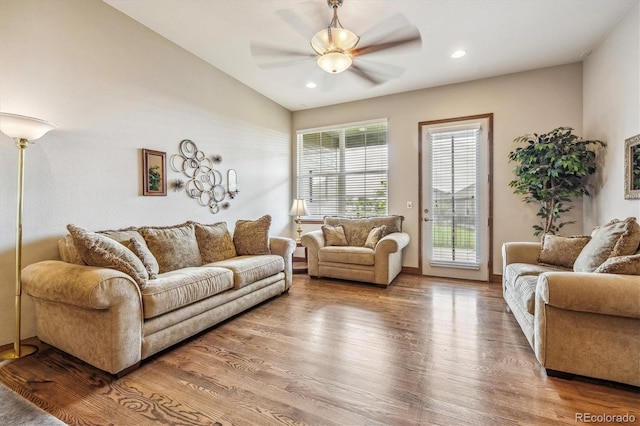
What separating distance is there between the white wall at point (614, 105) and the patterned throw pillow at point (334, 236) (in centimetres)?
307

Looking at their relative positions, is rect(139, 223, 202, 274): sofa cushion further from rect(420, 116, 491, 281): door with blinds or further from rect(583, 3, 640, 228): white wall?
rect(583, 3, 640, 228): white wall

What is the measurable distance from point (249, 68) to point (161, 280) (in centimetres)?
291

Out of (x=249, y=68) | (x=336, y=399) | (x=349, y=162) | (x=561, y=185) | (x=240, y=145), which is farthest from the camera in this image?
(x=349, y=162)

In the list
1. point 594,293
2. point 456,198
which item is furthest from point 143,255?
point 456,198

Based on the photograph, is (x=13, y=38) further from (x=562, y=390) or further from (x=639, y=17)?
(x=639, y=17)

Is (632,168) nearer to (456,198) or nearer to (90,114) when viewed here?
(456,198)

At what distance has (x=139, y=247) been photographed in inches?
92.9

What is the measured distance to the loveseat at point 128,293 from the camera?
1.80 meters

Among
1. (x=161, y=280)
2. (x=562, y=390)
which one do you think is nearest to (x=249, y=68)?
(x=161, y=280)

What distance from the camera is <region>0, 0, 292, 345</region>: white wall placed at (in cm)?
213

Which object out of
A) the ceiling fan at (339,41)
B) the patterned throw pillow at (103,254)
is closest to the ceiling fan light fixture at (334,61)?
the ceiling fan at (339,41)

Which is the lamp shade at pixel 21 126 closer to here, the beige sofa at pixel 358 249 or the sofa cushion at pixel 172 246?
the sofa cushion at pixel 172 246

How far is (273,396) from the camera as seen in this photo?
5.47ft

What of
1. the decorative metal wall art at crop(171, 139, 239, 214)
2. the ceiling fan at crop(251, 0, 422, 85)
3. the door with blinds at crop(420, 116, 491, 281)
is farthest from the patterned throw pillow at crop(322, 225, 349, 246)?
the ceiling fan at crop(251, 0, 422, 85)
